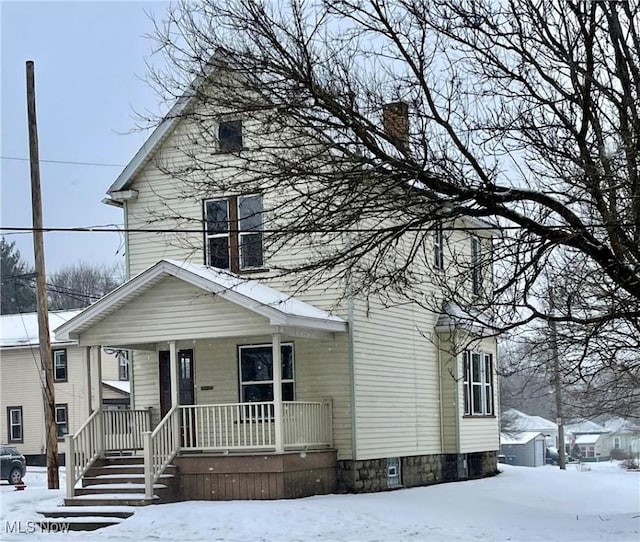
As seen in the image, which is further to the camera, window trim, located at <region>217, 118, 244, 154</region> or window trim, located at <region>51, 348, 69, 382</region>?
window trim, located at <region>51, 348, 69, 382</region>

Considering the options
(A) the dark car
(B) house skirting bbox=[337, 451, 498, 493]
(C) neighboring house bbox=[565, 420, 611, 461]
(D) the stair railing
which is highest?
(D) the stair railing

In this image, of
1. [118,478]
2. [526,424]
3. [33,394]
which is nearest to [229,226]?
[118,478]

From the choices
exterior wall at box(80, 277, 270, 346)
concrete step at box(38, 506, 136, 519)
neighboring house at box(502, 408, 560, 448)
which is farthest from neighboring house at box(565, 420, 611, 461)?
concrete step at box(38, 506, 136, 519)

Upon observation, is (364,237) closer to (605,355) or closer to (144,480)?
(605,355)

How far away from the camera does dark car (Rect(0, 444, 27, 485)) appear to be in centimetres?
3022

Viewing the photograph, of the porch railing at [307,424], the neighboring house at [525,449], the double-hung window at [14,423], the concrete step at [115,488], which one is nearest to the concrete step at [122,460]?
the concrete step at [115,488]

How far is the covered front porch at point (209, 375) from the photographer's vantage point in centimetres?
1825

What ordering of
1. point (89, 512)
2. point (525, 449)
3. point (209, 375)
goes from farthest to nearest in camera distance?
point (525, 449) < point (209, 375) < point (89, 512)

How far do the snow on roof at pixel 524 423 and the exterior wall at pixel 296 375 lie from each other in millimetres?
58013

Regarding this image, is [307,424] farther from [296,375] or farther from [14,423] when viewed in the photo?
[14,423]

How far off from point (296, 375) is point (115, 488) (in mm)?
4399

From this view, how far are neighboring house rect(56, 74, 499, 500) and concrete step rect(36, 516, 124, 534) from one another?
1103 millimetres

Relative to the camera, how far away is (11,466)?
30.4 m

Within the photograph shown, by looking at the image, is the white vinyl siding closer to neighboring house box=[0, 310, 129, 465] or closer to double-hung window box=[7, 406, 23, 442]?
neighboring house box=[0, 310, 129, 465]
